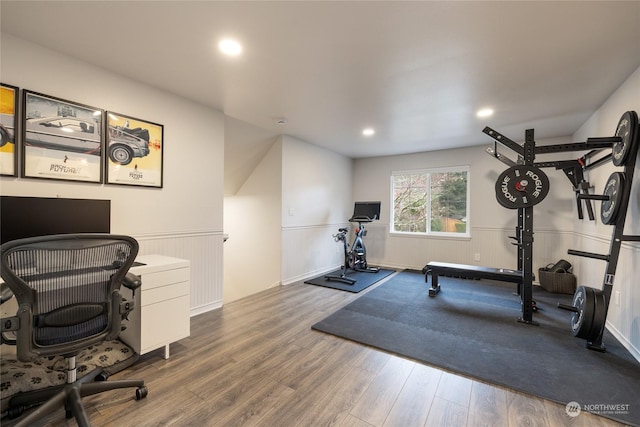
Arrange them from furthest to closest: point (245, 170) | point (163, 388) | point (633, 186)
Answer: point (245, 170)
point (633, 186)
point (163, 388)

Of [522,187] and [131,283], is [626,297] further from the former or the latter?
[131,283]

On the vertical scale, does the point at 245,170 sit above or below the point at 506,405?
above

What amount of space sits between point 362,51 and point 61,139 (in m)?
2.50

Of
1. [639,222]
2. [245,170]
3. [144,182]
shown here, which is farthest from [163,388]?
[639,222]

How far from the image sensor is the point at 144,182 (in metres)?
2.62

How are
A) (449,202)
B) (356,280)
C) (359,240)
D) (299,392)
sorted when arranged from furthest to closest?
(449,202) < (359,240) < (356,280) < (299,392)

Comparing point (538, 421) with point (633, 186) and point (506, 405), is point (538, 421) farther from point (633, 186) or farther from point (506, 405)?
point (633, 186)

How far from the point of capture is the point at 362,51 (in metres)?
2.06

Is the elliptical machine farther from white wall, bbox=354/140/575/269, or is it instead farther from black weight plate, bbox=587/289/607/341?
black weight plate, bbox=587/289/607/341

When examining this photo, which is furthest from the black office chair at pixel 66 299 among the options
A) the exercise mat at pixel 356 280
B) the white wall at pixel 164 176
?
the exercise mat at pixel 356 280

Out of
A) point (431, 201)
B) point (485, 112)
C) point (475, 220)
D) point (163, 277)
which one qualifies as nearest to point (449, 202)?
point (431, 201)

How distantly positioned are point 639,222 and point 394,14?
2.59 metres

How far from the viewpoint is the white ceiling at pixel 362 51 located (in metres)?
1.65

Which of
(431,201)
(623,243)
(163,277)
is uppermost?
(431,201)
